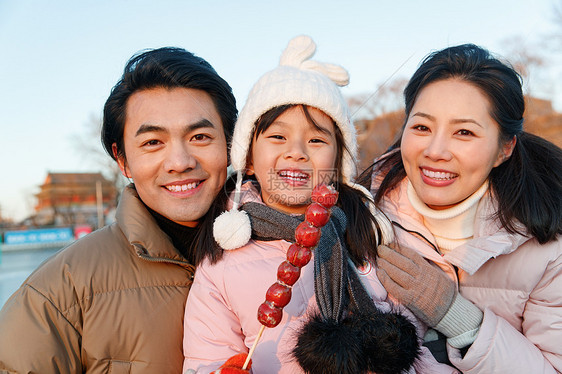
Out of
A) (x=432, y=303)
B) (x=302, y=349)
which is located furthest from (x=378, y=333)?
(x=432, y=303)

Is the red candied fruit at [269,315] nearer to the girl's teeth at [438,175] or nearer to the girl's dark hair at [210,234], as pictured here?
the girl's dark hair at [210,234]

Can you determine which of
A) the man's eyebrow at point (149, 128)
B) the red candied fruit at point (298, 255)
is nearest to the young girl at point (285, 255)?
the red candied fruit at point (298, 255)

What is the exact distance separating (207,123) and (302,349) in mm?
1538

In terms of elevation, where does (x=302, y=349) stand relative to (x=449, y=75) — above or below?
below

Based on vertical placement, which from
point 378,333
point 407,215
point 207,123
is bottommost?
point 378,333

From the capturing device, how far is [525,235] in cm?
228

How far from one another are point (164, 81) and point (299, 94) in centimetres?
91

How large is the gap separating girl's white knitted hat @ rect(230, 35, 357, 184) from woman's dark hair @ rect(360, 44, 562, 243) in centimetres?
56

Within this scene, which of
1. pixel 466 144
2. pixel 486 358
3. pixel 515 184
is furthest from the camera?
pixel 515 184

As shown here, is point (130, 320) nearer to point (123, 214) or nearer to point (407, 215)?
point (123, 214)

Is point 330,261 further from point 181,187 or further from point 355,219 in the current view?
point 181,187

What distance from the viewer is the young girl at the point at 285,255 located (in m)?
1.76

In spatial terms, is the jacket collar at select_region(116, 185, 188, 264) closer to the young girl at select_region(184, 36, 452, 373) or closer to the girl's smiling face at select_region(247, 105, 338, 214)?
the young girl at select_region(184, 36, 452, 373)

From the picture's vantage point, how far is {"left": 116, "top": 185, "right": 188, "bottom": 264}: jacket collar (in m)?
2.31
